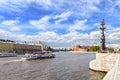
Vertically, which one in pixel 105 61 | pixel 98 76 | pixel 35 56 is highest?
pixel 105 61

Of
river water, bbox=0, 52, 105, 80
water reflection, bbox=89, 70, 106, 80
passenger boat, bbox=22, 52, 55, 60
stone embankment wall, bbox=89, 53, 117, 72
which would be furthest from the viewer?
passenger boat, bbox=22, 52, 55, 60

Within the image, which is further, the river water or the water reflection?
the river water

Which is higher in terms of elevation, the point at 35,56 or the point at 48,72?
the point at 35,56

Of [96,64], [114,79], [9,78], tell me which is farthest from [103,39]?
[114,79]

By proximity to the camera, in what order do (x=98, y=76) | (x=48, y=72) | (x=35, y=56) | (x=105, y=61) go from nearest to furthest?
1. (x=98, y=76)
2. (x=105, y=61)
3. (x=48, y=72)
4. (x=35, y=56)

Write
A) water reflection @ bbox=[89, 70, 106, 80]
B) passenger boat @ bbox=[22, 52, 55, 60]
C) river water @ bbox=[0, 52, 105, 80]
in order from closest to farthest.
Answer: water reflection @ bbox=[89, 70, 106, 80]
river water @ bbox=[0, 52, 105, 80]
passenger boat @ bbox=[22, 52, 55, 60]

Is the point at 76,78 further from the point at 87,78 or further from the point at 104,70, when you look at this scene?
the point at 104,70

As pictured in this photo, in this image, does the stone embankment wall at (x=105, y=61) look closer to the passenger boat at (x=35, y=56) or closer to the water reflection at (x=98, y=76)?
the water reflection at (x=98, y=76)

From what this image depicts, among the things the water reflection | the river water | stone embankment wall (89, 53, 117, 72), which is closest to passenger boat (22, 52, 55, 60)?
the river water

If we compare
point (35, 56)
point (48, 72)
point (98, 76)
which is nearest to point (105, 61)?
point (98, 76)

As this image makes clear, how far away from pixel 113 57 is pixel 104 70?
303 centimetres

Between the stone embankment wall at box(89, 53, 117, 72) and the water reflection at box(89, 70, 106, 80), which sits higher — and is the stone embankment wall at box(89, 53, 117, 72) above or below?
above

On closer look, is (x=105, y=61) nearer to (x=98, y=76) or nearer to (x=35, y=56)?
(x=98, y=76)

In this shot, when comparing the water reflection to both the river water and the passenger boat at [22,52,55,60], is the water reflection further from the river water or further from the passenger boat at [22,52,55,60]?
the passenger boat at [22,52,55,60]
